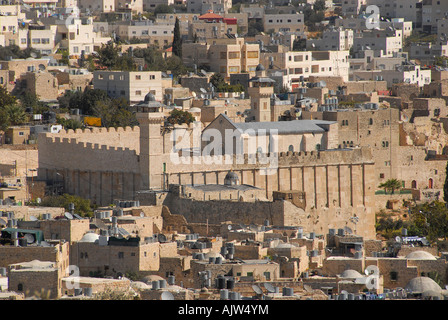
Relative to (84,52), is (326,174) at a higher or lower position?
lower

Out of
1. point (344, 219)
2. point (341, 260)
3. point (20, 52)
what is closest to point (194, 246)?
point (341, 260)

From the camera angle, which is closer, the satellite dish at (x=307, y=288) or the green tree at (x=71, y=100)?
the satellite dish at (x=307, y=288)

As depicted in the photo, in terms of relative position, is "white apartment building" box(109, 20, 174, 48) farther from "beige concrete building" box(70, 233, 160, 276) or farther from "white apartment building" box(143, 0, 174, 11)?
"beige concrete building" box(70, 233, 160, 276)

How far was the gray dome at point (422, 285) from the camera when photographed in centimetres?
4306

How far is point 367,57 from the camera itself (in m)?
111

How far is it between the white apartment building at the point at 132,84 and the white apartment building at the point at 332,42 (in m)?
35.1

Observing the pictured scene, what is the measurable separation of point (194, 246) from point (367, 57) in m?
62.8

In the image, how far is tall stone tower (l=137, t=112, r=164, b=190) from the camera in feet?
207

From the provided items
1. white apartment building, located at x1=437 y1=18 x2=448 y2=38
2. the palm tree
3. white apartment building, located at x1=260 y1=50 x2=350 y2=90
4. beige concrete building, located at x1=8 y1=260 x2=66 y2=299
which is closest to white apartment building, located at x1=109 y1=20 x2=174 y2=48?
white apartment building, located at x1=260 y1=50 x2=350 y2=90

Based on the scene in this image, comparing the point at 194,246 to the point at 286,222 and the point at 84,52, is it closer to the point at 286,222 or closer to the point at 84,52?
the point at 286,222

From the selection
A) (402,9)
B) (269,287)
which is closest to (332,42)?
(402,9)

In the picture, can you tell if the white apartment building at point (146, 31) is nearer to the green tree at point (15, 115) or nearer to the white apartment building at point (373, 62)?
the white apartment building at point (373, 62)

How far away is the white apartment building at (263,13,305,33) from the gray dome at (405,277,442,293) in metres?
89.3

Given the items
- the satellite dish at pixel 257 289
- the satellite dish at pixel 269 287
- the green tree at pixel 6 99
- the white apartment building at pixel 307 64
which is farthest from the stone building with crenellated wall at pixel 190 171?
the white apartment building at pixel 307 64
